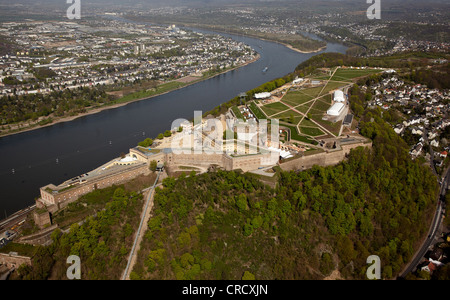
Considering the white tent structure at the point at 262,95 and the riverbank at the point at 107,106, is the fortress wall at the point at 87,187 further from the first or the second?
the riverbank at the point at 107,106

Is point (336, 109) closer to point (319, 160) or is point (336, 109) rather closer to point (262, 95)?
point (262, 95)

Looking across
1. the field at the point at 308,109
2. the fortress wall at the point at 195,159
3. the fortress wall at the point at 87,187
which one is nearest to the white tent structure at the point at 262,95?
the field at the point at 308,109

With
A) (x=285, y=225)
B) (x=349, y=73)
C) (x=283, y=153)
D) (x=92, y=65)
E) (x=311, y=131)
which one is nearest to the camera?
(x=285, y=225)

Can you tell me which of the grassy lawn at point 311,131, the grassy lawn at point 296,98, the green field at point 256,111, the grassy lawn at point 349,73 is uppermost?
the grassy lawn at point 349,73

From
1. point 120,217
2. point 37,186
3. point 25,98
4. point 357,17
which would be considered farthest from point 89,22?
point 120,217

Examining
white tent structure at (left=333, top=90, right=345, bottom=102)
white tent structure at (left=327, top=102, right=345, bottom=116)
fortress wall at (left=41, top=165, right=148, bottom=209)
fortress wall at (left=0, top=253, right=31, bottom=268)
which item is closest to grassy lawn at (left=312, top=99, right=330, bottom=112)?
white tent structure at (left=327, top=102, right=345, bottom=116)

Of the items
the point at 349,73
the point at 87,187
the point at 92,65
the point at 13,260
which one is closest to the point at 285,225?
the point at 87,187
